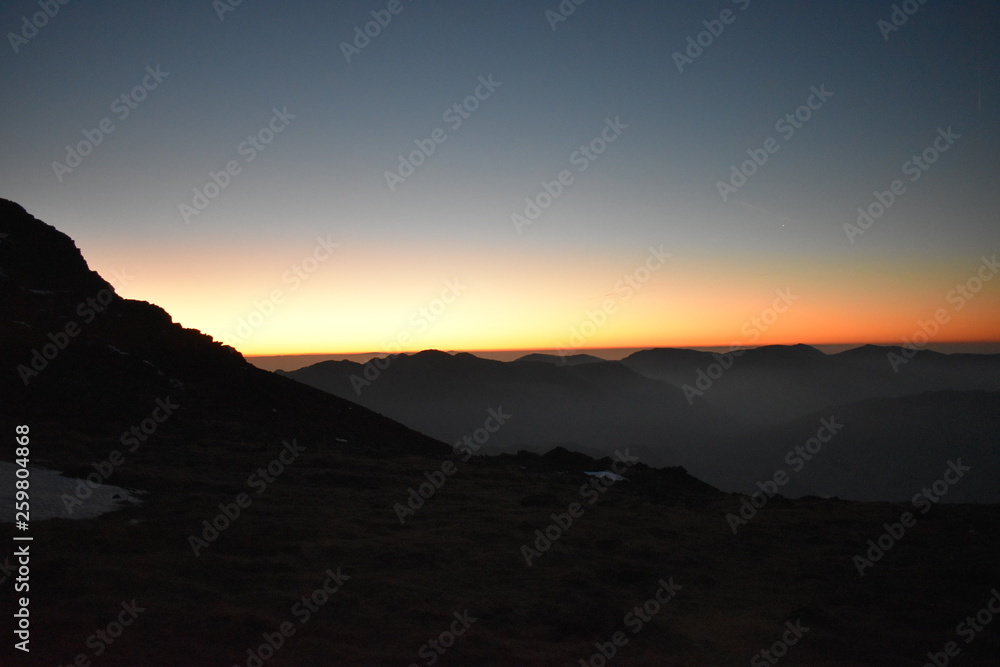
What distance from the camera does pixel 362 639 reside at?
6.95m

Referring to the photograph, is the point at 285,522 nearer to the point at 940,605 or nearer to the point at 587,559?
the point at 587,559

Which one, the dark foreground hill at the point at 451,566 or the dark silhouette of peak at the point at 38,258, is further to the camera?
the dark silhouette of peak at the point at 38,258

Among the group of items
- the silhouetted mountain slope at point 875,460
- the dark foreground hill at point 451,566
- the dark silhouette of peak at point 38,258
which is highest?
the silhouetted mountain slope at point 875,460

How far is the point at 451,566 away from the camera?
9.72 metres

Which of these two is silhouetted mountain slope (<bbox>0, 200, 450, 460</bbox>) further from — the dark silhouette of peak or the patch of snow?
the patch of snow

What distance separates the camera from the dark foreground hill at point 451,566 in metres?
6.88

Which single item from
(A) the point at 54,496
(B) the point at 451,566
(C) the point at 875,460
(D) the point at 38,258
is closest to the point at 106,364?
(D) the point at 38,258

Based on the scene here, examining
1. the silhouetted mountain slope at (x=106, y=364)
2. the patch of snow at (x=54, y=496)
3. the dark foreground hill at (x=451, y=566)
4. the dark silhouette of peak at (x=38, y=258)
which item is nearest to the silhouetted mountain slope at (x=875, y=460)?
the silhouetted mountain slope at (x=106, y=364)

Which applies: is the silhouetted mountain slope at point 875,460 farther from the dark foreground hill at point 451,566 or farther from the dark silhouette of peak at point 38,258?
the dark silhouette of peak at point 38,258

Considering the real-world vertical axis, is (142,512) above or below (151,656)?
below

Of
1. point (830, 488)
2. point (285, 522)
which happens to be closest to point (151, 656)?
point (285, 522)

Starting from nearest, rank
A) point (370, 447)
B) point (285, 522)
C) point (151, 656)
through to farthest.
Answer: point (151, 656) < point (285, 522) < point (370, 447)

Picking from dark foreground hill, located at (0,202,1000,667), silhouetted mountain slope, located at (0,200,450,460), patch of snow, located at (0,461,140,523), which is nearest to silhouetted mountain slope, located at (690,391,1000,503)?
silhouetted mountain slope, located at (0,200,450,460)

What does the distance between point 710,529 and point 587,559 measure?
4082 mm
